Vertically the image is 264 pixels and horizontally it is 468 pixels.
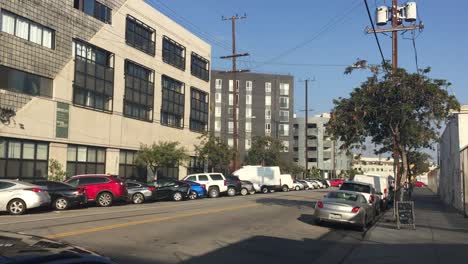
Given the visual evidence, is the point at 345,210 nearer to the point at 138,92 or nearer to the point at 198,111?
the point at 138,92

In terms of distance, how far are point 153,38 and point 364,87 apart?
28978 mm

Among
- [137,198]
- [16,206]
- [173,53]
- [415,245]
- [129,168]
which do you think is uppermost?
[173,53]

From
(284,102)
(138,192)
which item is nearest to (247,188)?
(138,192)

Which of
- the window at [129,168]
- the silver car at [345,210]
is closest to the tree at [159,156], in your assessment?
the window at [129,168]

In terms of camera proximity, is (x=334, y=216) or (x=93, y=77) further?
(x=93, y=77)

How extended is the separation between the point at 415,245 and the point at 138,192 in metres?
18.9

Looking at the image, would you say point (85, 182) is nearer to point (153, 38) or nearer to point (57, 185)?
point (57, 185)

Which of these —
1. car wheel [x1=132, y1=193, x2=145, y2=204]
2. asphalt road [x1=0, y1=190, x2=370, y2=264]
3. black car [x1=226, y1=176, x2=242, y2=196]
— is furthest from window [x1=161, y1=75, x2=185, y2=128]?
asphalt road [x1=0, y1=190, x2=370, y2=264]

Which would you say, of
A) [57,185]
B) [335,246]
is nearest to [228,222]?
[335,246]

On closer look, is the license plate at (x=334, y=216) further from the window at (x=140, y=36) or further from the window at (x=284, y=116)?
the window at (x=284, y=116)

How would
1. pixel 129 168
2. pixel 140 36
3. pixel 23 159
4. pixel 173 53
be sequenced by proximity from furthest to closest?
pixel 173 53, pixel 140 36, pixel 129 168, pixel 23 159

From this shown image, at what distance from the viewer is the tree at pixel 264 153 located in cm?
7562

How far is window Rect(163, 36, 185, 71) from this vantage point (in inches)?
1918

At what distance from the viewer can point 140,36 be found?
4388 centimetres
